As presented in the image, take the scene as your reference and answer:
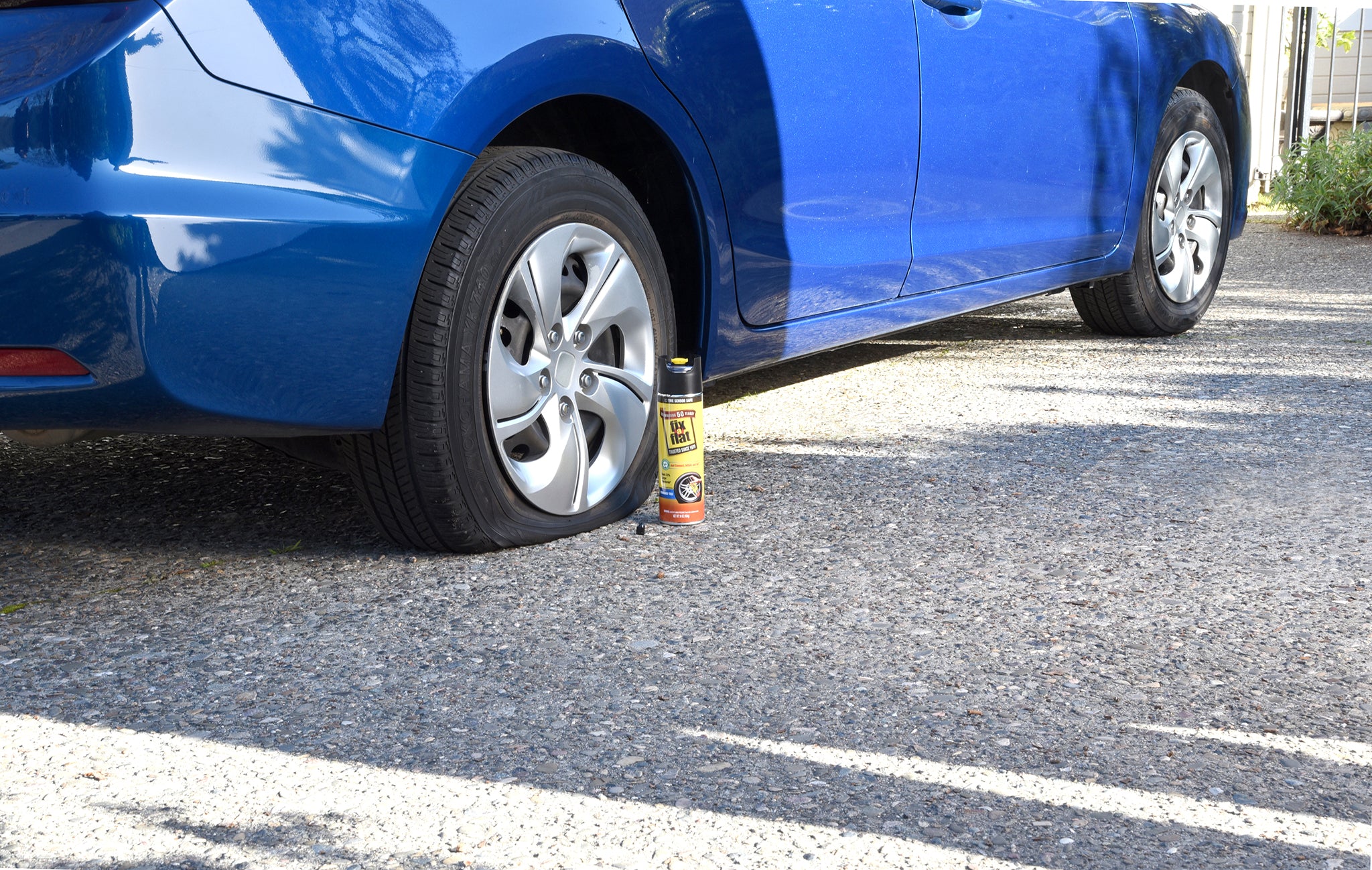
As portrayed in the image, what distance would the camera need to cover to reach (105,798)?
1806 millimetres

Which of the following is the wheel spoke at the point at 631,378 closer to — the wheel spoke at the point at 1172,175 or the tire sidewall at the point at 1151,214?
the tire sidewall at the point at 1151,214

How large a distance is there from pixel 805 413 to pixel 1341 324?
9.17 ft

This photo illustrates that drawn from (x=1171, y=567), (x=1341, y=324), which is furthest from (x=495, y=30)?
(x=1341, y=324)

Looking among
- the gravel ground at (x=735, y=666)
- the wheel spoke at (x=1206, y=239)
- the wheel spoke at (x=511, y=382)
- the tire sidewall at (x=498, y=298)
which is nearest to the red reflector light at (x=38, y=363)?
the gravel ground at (x=735, y=666)

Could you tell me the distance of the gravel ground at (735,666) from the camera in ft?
5.65

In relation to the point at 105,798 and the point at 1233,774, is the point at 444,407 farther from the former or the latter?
the point at 1233,774

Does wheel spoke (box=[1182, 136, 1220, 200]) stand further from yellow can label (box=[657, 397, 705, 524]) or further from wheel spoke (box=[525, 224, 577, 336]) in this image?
wheel spoke (box=[525, 224, 577, 336])

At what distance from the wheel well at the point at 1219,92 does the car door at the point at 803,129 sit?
2.07 m

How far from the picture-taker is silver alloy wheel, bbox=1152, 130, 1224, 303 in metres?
5.04

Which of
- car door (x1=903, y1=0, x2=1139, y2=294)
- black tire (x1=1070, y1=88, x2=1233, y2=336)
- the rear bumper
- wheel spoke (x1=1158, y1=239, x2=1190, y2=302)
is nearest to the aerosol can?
the rear bumper

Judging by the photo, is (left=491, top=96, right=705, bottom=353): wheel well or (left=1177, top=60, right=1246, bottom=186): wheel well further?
(left=1177, top=60, right=1246, bottom=186): wheel well

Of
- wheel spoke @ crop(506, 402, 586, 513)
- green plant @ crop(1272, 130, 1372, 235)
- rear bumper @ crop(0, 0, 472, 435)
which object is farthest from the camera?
green plant @ crop(1272, 130, 1372, 235)

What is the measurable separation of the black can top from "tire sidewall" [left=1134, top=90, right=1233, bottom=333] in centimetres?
250

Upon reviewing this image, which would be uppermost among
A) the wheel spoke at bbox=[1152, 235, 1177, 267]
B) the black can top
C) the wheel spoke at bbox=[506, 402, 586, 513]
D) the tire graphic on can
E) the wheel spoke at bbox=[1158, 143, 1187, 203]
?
the wheel spoke at bbox=[1158, 143, 1187, 203]
